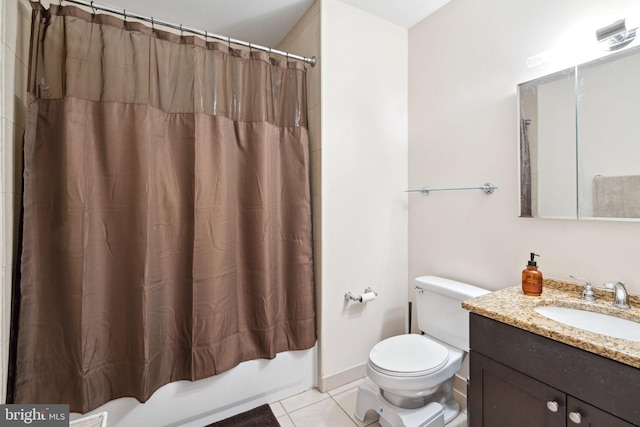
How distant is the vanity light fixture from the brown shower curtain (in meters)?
1.37

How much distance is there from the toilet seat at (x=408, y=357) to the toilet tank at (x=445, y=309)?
0.34ft

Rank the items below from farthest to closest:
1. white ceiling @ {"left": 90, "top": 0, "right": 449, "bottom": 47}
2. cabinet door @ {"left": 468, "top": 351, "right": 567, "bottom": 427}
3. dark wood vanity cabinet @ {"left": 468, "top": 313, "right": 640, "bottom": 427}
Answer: white ceiling @ {"left": 90, "top": 0, "right": 449, "bottom": 47}, cabinet door @ {"left": 468, "top": 351, "right": 567, "bottom": 427}, dark wood vanity cabinet @ {"left": 468, "top": 313, "right": 640, "bottom": 427}

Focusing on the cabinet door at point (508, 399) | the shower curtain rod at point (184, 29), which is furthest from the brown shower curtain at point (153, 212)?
the cabinet door at point (508, 399)

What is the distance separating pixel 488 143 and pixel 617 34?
0.60 m

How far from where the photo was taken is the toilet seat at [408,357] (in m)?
1.30

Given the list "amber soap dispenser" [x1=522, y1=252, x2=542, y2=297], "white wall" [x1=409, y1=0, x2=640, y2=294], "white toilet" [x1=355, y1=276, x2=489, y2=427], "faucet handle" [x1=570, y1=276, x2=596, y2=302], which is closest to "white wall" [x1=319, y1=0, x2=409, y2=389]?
"white wall" [x1=409, y1=0, x2=640, y2=294]

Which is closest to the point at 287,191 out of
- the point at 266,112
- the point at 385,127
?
the point at 266,112

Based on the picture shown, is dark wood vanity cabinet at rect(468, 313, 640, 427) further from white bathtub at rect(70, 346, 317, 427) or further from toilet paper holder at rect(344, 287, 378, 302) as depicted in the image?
white bathtub at rect(70, 346, 317, 427)

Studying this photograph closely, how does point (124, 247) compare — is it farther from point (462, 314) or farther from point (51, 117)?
point (462, 314)

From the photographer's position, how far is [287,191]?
68.2 inches

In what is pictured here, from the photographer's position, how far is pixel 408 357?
1.40 meters

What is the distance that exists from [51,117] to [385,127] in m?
1.77

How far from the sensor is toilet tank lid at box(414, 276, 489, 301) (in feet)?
4.80

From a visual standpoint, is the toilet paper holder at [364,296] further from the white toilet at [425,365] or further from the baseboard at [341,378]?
the baseboard at [341,378]
